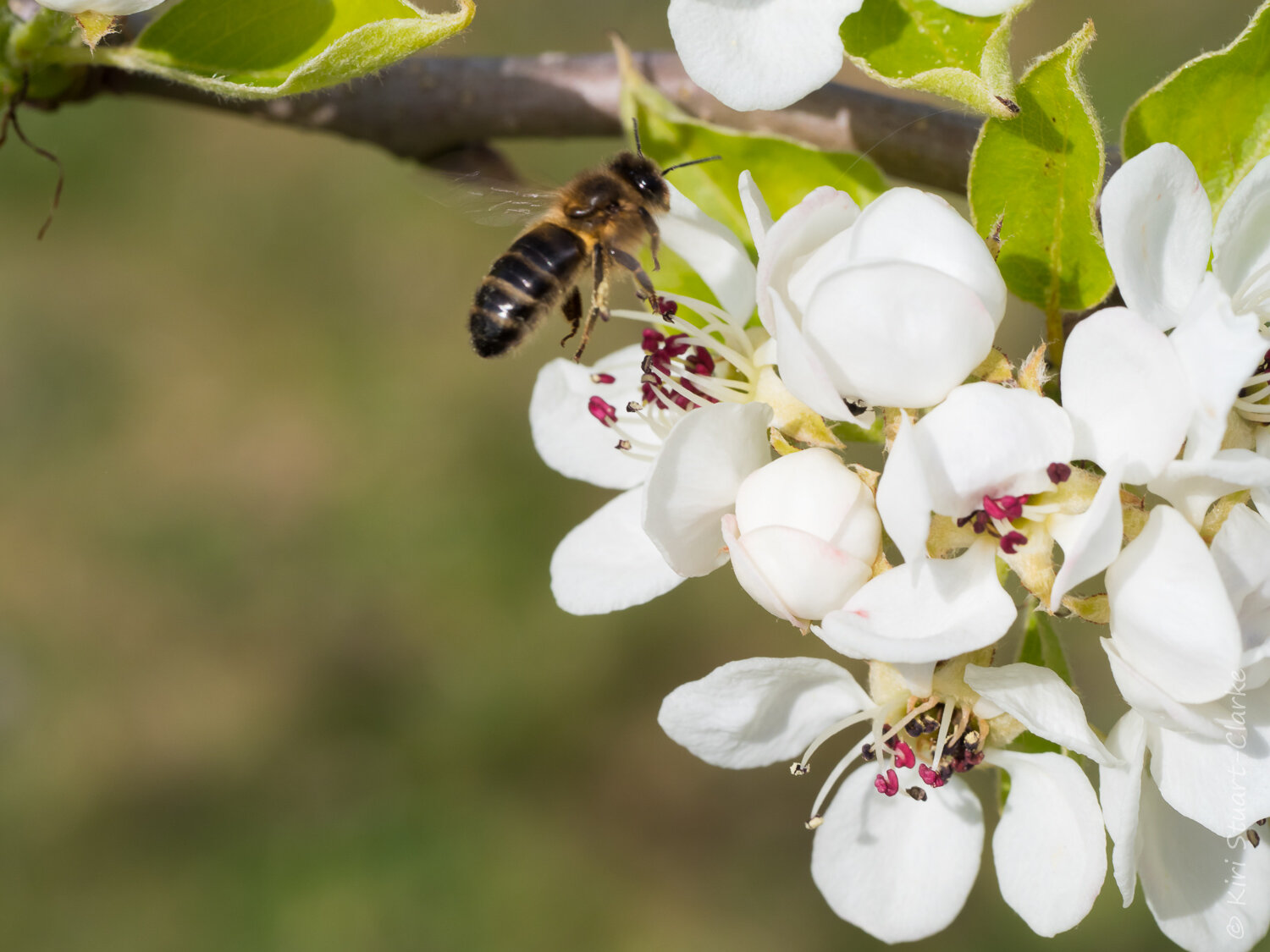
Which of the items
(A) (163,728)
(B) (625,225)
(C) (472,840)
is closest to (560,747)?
(C) (472,840)

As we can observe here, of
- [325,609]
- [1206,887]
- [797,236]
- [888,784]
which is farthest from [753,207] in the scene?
[325,609]

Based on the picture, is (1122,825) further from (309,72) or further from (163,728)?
(163,728)

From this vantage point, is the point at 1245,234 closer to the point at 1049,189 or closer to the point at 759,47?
the point at 1049,189

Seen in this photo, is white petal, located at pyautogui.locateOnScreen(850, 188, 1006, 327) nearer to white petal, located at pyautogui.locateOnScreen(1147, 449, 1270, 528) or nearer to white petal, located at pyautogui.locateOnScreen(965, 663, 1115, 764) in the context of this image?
white petal, located at pyautogui.locateOnScreen(1147, 449, 1270, 528)

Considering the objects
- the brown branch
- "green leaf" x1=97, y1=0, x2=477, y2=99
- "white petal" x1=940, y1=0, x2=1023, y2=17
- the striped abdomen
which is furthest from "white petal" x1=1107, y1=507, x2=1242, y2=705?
the striped abdomen

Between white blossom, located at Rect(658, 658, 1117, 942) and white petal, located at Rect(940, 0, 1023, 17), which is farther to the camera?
white blossom, located at Rect(658, 658, 1117, 942)

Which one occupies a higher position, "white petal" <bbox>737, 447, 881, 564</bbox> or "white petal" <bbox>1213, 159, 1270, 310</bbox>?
"white petal" <bbox>1213, 159, 1270, 310</bbox>

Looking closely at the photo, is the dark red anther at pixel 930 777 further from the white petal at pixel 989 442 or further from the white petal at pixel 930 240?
the white petal at pixel 930 240
